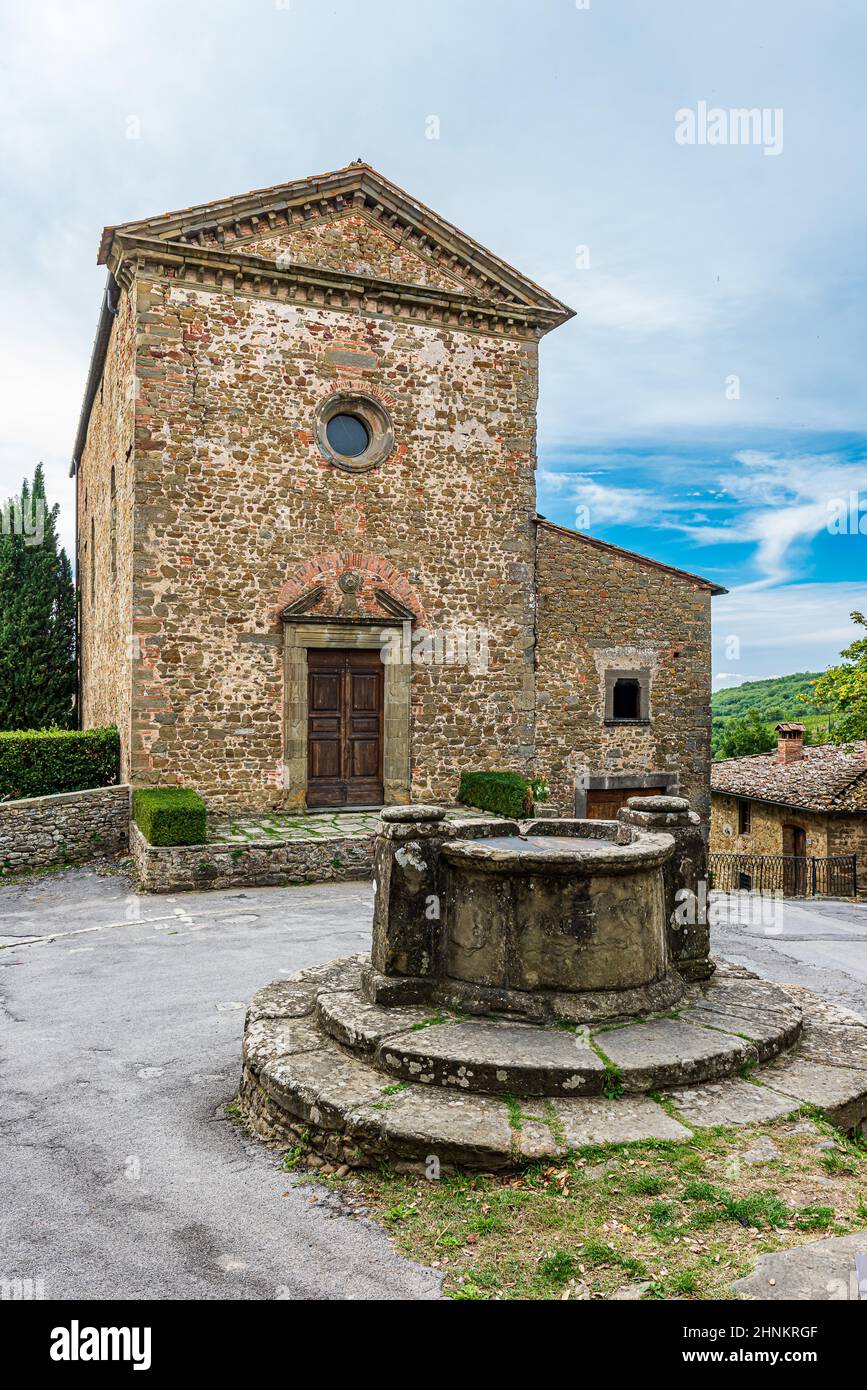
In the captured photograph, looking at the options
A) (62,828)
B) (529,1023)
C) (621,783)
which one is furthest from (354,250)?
(529,1023)

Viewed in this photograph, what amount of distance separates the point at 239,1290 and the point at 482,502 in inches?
490

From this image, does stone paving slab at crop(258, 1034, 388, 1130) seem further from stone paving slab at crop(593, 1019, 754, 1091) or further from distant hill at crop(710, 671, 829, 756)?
distant hill at crop(710, 671, 829, 756)

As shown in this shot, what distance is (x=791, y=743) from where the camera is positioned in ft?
92.8

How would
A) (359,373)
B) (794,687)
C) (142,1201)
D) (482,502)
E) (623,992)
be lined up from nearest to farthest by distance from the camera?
(142,1201)
(623,992)
(359,373)
(482,502)
(794,687)

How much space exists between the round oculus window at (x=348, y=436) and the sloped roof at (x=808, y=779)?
48.1 ft

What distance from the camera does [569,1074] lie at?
415 cm

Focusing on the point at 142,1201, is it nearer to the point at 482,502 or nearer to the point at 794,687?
the point at 482,502

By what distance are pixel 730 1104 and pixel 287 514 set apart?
10.5 metres

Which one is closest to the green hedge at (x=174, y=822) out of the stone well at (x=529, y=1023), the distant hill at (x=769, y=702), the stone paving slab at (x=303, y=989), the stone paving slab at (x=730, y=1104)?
the stone paving slab at (x=303, y=989)

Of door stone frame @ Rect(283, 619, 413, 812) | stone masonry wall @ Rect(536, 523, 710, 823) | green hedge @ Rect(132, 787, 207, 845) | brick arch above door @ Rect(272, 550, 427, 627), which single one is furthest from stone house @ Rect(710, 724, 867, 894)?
green hedge @ Rect(132, 787, 207, 845)

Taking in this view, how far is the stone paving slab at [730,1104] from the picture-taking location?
13.2ft

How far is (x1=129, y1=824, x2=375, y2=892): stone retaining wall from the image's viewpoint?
1023cm

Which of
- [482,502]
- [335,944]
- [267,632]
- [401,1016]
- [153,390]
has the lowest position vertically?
[335,944]

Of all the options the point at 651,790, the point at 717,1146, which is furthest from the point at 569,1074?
the point at 651,790
